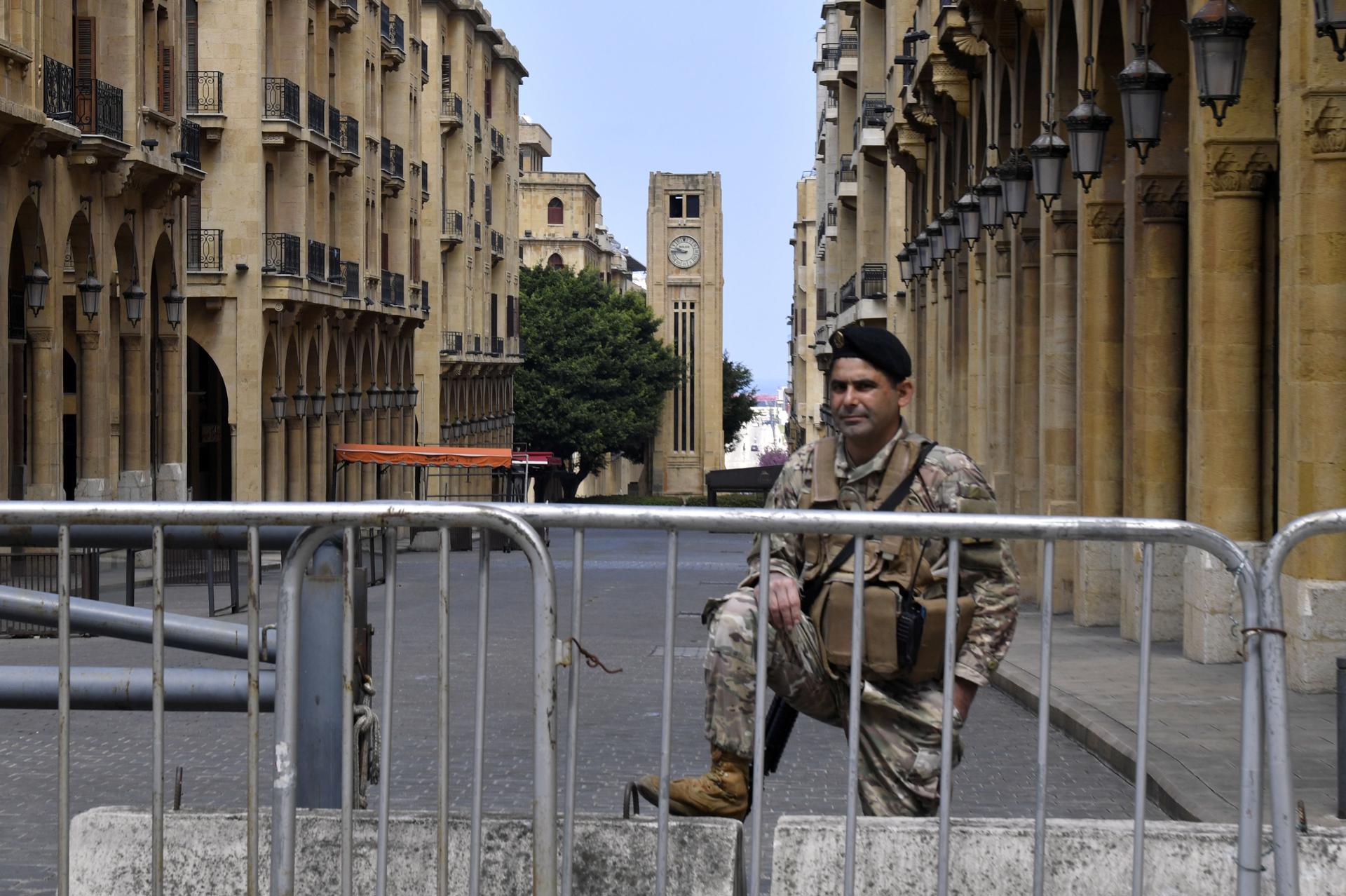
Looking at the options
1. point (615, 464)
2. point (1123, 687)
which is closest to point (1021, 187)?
point (1123, 687)

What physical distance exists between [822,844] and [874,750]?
0.50 metres

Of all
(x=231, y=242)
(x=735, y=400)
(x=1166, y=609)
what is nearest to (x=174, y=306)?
(x=231, y=242)

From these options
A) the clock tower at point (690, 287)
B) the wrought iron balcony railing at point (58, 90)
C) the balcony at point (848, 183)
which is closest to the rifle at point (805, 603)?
the wrought iron balcony railing at point (58, 90)

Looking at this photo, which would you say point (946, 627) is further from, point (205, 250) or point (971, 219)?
point (205, 250)

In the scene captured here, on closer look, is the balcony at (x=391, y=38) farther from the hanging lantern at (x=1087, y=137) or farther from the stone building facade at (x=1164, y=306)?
the hanging lantern at (x=1087, y=137)

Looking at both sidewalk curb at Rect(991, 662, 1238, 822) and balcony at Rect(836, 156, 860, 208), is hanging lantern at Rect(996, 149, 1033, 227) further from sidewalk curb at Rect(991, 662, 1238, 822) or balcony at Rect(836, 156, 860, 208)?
balcony at Rect(836, 156, 860, 208)

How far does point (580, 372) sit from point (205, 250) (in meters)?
49.2

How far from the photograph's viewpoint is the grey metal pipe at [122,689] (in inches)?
213

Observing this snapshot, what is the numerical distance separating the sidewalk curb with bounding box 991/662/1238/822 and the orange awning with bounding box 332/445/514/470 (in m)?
31.7

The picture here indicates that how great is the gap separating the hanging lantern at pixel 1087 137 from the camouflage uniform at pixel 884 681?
11.1 meters

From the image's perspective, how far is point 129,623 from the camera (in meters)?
5.54

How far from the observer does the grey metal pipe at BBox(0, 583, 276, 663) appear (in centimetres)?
543

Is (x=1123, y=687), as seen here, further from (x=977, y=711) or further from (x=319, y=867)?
(x=319, y=867)

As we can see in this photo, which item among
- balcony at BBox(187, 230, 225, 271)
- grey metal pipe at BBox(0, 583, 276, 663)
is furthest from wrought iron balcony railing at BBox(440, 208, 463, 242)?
grey metal pipe at BBox(0, 583, 276, 663)
